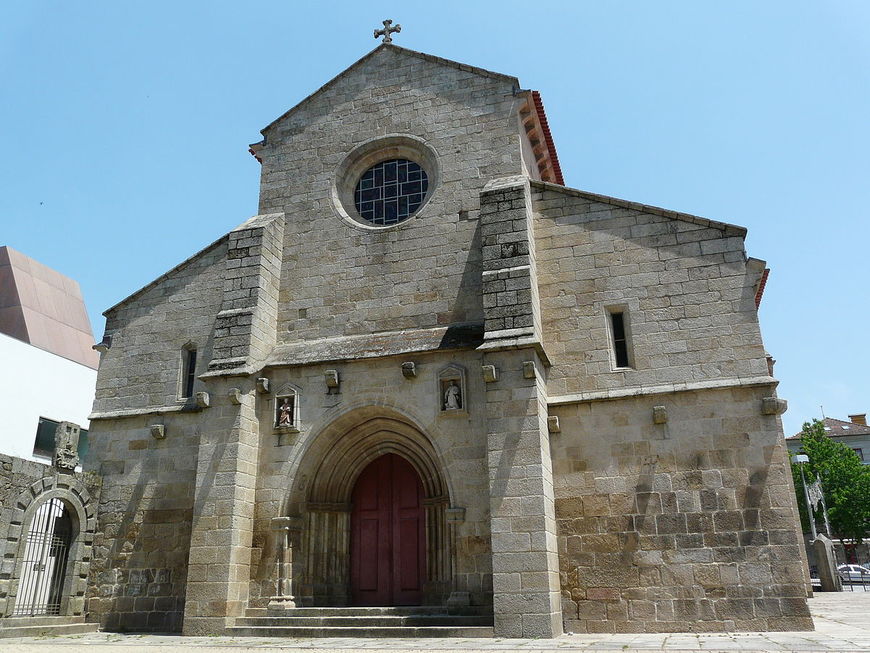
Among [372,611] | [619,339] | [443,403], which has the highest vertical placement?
[619,339]

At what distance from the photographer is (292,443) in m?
11.5

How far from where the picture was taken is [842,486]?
3775 centimetres

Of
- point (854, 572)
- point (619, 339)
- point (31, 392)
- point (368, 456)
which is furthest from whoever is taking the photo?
point (854, 572)

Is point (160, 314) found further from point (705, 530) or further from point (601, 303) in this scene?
point (705, 530)

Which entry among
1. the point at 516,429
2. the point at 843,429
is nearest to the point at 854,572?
the point at 843,429

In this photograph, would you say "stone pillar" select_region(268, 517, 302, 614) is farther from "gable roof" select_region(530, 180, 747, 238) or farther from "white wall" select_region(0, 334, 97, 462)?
"white wall" select_region(0, 334, 97, 462)

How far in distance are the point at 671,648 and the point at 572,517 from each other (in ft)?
10.3

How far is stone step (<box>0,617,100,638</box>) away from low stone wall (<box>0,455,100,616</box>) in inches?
9.0

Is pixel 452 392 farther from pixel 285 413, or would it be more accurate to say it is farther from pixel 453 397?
pixel 285 413

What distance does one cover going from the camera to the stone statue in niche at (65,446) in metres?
11.5

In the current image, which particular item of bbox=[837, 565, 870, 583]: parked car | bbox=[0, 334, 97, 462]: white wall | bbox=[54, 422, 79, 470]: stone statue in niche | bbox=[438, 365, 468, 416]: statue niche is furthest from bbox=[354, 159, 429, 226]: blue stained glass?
bbox=[837, 565, 870, 583]: parked car

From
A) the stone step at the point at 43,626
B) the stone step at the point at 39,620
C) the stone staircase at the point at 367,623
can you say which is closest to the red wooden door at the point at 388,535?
the stone staircase at the point at 367,623

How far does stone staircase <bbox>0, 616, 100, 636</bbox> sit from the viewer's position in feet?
32.2

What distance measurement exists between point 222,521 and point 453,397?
160 inches
